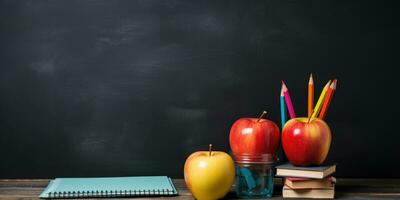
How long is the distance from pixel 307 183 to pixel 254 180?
0.13m

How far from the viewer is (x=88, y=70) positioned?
5.90ft

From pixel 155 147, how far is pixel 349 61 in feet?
1.93

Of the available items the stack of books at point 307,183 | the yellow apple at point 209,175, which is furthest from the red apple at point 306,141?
the yellow apple at point 209,175

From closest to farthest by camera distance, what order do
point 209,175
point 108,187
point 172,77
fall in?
point 209,175, point 108,187, point 172,77

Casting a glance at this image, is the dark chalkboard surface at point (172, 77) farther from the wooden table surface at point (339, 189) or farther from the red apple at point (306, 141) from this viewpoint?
the red apple at point (306, 141)

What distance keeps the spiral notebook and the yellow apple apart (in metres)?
0.10

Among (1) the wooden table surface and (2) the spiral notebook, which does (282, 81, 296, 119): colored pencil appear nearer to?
(1) the wooden table surface

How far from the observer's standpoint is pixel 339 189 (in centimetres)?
169

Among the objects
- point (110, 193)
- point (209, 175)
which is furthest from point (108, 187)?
point (209, 175)

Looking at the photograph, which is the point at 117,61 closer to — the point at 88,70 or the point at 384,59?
the point at 88,70

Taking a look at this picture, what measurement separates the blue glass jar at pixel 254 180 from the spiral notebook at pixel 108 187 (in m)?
0.16

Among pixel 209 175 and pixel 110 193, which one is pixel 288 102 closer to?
pixel 209 175

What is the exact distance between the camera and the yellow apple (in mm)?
1510

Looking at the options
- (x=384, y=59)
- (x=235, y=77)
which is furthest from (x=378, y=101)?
(x=235, y=77)
